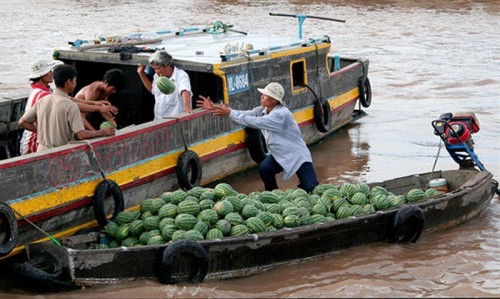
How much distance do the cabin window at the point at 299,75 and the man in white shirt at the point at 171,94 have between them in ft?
7.88

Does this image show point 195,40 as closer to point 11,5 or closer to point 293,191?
point 293,191

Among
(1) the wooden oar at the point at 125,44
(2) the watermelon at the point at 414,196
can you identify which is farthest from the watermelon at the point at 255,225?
(1) the wooden oar at the point at 125,44

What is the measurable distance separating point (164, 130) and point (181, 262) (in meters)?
2.30

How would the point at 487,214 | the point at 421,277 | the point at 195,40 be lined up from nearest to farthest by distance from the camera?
the point at 421,277
the point at 487,214
the point at 195,40

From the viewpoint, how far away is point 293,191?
8.77 m

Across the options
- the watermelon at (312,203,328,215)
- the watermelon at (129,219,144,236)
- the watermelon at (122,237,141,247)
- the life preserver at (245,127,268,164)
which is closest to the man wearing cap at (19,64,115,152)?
the watermelon at (129,219,144,236)

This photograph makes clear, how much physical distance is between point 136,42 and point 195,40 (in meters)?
1.06

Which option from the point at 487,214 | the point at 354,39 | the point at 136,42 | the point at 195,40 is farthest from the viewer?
the point at 354,39

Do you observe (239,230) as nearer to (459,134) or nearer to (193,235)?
(193,235)

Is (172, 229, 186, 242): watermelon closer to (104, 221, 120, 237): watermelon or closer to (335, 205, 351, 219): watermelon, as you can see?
(104, 221, 120, 237): watermelon

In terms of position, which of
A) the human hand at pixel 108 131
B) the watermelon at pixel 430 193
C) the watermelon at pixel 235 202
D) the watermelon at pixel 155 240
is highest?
the human hand at pixel 108 131

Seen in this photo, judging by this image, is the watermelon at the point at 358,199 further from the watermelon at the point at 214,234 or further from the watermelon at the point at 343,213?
the watermelon at the point at 214,234

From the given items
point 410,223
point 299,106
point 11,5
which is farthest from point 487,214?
point 11,5

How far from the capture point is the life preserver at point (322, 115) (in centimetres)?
1239
